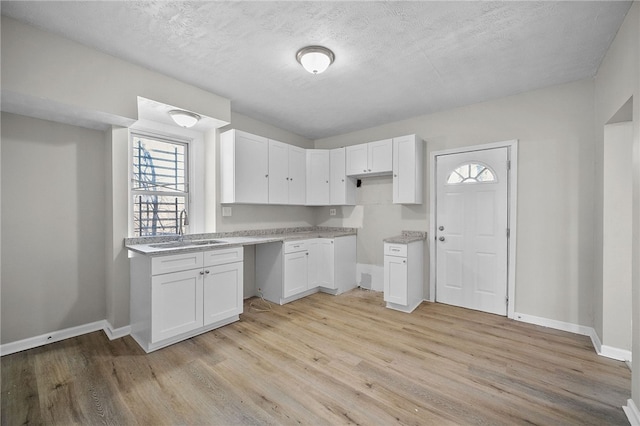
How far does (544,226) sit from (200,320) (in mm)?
3770

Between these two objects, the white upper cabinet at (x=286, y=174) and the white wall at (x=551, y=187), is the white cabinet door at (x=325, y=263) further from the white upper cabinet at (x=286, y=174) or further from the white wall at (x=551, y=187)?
the white wall at (x=551, y=187)

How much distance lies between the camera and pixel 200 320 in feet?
8.91

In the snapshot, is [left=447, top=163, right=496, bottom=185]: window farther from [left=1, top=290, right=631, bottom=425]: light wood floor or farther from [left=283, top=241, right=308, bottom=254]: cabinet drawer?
[left=283, top=241, right=308, bottom=254]: cabinet drawer

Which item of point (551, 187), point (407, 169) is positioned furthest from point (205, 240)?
point (551, 187)

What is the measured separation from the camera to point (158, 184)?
3215 mm

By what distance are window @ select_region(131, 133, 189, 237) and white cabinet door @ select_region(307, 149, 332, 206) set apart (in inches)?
72.0

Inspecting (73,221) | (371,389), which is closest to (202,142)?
(73,221)

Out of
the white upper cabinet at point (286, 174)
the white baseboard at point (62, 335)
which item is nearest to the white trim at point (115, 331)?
the white baseboard at point (62, 335)

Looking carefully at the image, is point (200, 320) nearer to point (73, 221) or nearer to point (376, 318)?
point (73, 221)

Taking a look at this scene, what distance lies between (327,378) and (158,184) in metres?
2.78

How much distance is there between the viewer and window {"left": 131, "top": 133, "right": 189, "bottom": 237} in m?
3.08

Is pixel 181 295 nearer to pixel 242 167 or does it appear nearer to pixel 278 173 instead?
pixel 242 167

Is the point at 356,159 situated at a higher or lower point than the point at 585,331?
higher

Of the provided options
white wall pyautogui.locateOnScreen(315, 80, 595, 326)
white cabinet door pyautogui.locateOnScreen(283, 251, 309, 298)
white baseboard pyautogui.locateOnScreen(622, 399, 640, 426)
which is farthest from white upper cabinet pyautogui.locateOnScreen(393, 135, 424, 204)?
white baseboard pyautogui.locateOnScreen(622, 399, 640, 426)
